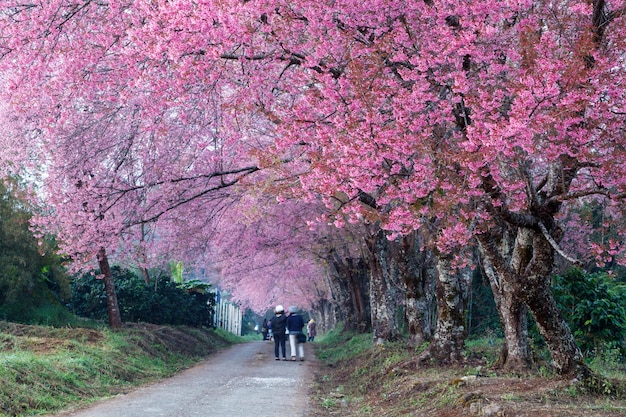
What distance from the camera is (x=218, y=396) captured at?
36.2 ft

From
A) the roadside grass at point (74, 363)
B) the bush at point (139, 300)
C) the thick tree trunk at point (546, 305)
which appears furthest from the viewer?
the bush at point (139, 300)

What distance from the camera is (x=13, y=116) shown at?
14.5m

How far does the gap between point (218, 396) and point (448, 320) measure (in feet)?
16.4

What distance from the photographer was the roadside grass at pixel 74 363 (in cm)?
959

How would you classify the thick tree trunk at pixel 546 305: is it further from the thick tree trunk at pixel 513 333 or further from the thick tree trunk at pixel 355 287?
the thick tree trunk at pixel 355 287

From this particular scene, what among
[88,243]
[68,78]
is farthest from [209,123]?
[88,243]

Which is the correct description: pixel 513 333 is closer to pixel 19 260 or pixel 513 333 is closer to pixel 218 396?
pixel 218 396

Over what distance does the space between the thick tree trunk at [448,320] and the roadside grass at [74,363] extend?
20.0 ft

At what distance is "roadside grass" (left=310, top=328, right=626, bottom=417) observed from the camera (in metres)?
7.34

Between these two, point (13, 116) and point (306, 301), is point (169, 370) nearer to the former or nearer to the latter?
point (13, 116)

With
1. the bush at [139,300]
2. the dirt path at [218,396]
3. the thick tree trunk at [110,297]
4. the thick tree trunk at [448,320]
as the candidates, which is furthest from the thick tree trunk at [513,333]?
the bush at [139,300]

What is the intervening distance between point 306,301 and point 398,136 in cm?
5128

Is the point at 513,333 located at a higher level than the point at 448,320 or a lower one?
lower

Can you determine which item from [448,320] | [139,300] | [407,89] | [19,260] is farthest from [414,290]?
[139,300]
